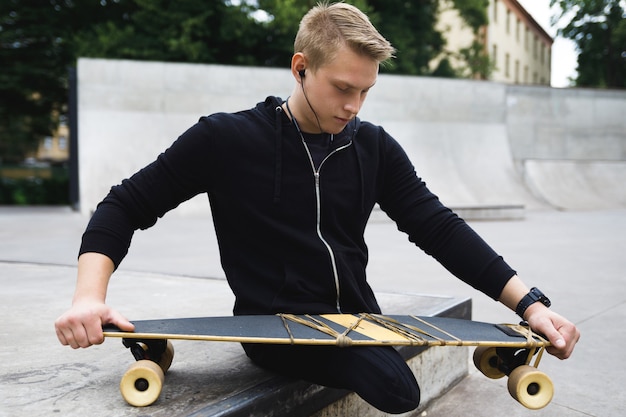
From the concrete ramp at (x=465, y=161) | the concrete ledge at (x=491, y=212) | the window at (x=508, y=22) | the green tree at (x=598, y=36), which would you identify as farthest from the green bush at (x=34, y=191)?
the window at (x=508, y=22)

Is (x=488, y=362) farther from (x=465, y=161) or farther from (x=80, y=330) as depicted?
(x=465, y=161)

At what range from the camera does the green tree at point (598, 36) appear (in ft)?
89.0

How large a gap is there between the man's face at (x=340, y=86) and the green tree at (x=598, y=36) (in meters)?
29.3

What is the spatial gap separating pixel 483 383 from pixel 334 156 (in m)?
1.32

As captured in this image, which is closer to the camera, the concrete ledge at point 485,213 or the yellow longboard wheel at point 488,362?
the yellow longboard wheel at point 488,362

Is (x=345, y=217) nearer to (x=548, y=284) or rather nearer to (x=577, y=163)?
(x=548, y=284)

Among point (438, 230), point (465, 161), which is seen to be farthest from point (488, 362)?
point (465, 161)

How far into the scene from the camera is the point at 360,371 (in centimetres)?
136

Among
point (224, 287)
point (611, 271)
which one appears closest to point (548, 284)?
point (611, 271)

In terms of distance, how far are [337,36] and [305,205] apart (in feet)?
1.50

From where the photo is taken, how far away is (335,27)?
1.52 meters

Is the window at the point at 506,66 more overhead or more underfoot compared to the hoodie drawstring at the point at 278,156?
more overhead

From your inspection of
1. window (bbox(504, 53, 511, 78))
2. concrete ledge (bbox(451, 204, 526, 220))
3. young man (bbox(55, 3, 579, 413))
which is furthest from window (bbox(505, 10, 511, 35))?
young man (bbox(55, 3, 579, 413))

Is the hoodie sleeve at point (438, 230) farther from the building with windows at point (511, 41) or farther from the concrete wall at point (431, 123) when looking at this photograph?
the building with windows at point (511, 41)
